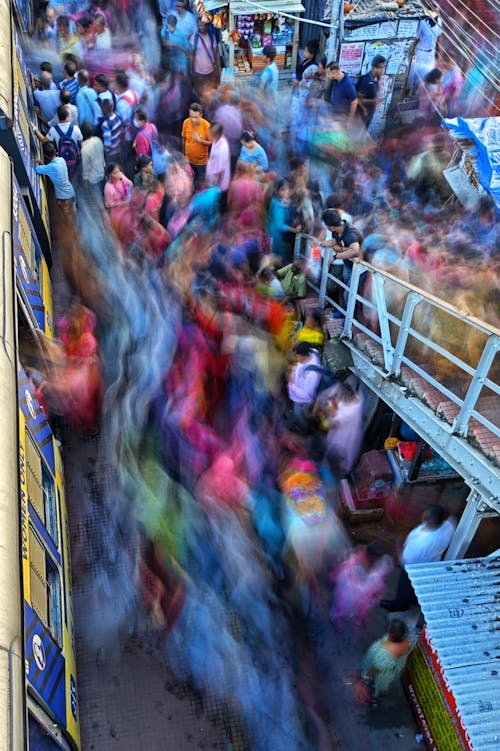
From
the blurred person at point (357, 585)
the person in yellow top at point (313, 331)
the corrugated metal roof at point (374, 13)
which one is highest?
the corrugated metal roof at point (374, 13)

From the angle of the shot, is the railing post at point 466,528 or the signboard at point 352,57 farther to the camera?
the signboard at point 352,57

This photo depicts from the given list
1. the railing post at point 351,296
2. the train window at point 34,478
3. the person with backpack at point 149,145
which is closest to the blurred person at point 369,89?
the person with backpack at point 149,145

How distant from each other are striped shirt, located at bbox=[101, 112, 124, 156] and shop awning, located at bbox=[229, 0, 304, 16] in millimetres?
3128

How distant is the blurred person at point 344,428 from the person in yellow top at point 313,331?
0.54 meters

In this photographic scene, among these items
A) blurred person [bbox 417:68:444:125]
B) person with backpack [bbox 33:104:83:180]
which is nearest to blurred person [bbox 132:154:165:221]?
person with backpack [bbox 33:104:83:180]

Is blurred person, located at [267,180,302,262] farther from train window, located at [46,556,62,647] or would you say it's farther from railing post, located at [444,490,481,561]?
train window, located at [46,556,62,647]

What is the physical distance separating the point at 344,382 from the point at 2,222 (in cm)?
361

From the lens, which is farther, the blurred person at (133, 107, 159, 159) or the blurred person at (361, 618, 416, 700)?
the blurred person at (133, 107, 159, 159)

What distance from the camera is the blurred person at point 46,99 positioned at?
30.9ft

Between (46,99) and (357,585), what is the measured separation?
7.91 meters

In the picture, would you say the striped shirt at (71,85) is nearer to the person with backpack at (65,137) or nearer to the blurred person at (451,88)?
the person with backpack at (65,137)

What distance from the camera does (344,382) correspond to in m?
6.85

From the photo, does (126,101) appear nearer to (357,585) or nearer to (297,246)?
(297,246)

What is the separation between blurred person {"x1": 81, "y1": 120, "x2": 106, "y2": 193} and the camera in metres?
8.91
